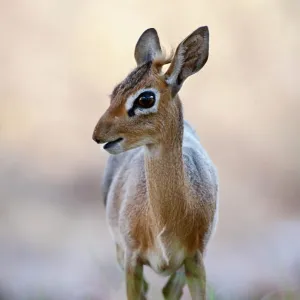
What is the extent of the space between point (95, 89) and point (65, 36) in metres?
0.12

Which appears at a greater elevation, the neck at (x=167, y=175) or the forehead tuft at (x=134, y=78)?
the forehead tuft at (x=134, y=78)

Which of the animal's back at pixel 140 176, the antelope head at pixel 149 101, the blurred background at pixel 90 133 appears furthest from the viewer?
the blurred background at pixel 90 133

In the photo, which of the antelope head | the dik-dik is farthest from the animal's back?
the antelope head

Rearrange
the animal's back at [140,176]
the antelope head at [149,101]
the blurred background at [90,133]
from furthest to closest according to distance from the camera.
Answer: the blurred background at [90,133], the animal's back at [140,176], the antelope head at [149,101]

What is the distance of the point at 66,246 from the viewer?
3.64 ft

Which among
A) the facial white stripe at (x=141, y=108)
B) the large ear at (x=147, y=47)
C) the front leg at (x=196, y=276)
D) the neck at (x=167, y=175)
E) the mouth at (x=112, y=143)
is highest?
the large ear at (x=147, y=47)

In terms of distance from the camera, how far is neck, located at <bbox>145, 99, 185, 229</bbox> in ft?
2.77

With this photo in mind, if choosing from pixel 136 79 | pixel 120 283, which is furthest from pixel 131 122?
pixel 120 283

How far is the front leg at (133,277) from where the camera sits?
0.93 metres

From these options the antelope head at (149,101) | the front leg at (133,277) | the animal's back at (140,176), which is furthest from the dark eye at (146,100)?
the front leg at (133,277)

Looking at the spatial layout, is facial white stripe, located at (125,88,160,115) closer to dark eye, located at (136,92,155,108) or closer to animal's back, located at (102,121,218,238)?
dark eye, located at (136,92,155,108)

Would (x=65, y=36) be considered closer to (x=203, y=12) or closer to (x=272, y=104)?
(x=203, y=12)

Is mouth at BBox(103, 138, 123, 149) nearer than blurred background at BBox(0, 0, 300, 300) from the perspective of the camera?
Yes

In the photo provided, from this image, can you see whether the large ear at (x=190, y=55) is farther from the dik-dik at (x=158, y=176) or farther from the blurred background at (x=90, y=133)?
the blurred background at (x=90, y=133)
